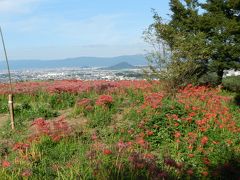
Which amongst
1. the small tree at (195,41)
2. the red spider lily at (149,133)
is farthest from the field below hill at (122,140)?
the small tree at (195,41)

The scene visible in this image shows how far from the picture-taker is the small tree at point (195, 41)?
62.5 ft

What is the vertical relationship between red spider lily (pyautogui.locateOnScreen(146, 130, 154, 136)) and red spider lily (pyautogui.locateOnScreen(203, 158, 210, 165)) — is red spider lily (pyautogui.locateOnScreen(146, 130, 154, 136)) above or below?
above

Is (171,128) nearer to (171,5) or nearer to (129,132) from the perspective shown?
(129,132)

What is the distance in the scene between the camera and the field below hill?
701 cm

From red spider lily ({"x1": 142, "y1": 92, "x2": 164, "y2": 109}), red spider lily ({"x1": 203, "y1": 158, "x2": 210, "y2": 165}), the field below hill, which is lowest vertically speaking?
red spider lily ({"x1": 203, "y1": 158, "x2": 210, "y2": 165})

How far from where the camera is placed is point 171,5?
24.4m

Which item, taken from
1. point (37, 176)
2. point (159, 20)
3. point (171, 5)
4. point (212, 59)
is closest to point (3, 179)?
point (37, 176)

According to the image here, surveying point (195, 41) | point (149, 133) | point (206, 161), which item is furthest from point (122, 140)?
point (195, 41)

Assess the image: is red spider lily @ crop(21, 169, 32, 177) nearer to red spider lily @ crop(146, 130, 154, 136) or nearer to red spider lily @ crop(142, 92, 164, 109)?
red spider lily @ crop(146, 130, 154, 136)

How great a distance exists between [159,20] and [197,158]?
13977 millimetres

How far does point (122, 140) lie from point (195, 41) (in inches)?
450

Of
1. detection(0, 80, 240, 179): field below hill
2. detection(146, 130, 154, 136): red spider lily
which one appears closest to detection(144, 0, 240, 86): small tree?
detection(0, 80, 240, 179): field below hill

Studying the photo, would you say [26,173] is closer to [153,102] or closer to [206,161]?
[206,161]

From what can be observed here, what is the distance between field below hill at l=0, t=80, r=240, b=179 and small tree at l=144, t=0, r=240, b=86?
359 cm
